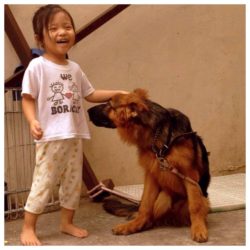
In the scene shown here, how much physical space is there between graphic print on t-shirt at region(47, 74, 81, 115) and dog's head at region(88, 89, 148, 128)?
0.15 m

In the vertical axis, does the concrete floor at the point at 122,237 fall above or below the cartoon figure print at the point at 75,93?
below

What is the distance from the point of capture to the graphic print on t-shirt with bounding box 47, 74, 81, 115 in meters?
2.04

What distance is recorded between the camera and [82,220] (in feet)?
8.13

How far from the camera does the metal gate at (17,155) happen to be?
103 inches

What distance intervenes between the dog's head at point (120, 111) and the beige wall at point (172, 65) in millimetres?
780

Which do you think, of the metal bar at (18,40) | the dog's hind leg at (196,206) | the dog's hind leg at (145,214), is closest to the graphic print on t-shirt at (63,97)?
the metal bar at (18,40)

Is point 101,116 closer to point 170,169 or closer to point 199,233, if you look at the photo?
point 170,169

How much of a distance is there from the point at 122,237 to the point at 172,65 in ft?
5.45

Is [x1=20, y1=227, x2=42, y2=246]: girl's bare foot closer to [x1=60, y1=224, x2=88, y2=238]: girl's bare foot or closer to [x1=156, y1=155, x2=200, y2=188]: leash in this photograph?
[x1=60, y1=224, x2=88, y2=238]: girl's bare foot

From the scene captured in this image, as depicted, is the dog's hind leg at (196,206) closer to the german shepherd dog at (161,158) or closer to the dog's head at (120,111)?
the german shepherd dog at (161,158)

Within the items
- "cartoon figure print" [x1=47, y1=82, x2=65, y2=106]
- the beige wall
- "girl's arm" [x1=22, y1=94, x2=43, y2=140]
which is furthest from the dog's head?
the beige wall

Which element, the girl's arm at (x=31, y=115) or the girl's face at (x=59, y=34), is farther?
the girl's face at (x=59, y=34)

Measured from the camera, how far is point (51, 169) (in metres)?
2.05

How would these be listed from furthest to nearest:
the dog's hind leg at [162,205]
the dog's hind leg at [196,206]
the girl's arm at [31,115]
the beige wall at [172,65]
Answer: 1. the beige wall at [172,65]
2. the dog's hind leg at [162,205]
3. the dog's hind leg at [196,206]
4. the girl's arm at [31,115]
